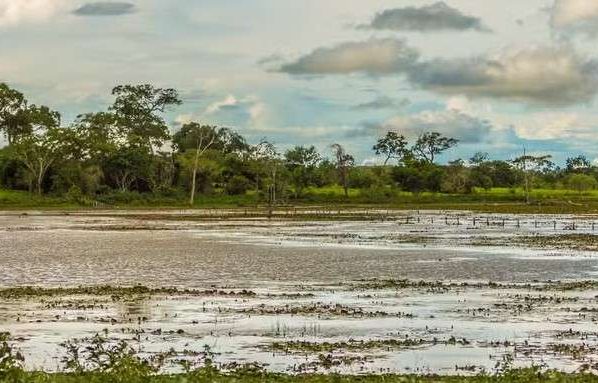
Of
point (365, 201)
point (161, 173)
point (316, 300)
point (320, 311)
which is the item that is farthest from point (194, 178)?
point (320, 311)

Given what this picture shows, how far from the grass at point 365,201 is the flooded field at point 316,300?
2647 inches

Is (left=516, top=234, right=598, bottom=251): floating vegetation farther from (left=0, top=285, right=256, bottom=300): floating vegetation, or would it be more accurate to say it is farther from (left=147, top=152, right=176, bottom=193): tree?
(left=147, top=152, right=176, bottom=193): tree

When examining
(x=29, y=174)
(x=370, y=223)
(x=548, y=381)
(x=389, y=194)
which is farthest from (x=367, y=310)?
(x=389, y=194)

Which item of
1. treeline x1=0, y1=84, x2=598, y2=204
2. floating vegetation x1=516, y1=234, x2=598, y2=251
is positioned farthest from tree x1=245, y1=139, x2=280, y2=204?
floating vegetation x1=516, y1=234, x2=598, y2=251

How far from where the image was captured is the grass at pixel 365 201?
129 metres

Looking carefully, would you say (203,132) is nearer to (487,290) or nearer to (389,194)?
(389,194)

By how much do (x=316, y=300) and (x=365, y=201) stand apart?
122530mm

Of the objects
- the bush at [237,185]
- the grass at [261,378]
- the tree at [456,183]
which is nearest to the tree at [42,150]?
the bush at [237,185]

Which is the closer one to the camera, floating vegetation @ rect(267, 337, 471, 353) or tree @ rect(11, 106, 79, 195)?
floating vegetation @ rect(267, 337, 471, 353)

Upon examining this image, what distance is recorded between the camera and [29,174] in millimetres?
134250

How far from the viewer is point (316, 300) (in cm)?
3028

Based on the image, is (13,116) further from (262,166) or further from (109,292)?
(109,292)

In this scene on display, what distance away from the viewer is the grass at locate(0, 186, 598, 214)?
128750mm

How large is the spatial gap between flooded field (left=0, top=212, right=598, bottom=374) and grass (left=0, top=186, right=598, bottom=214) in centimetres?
6724
